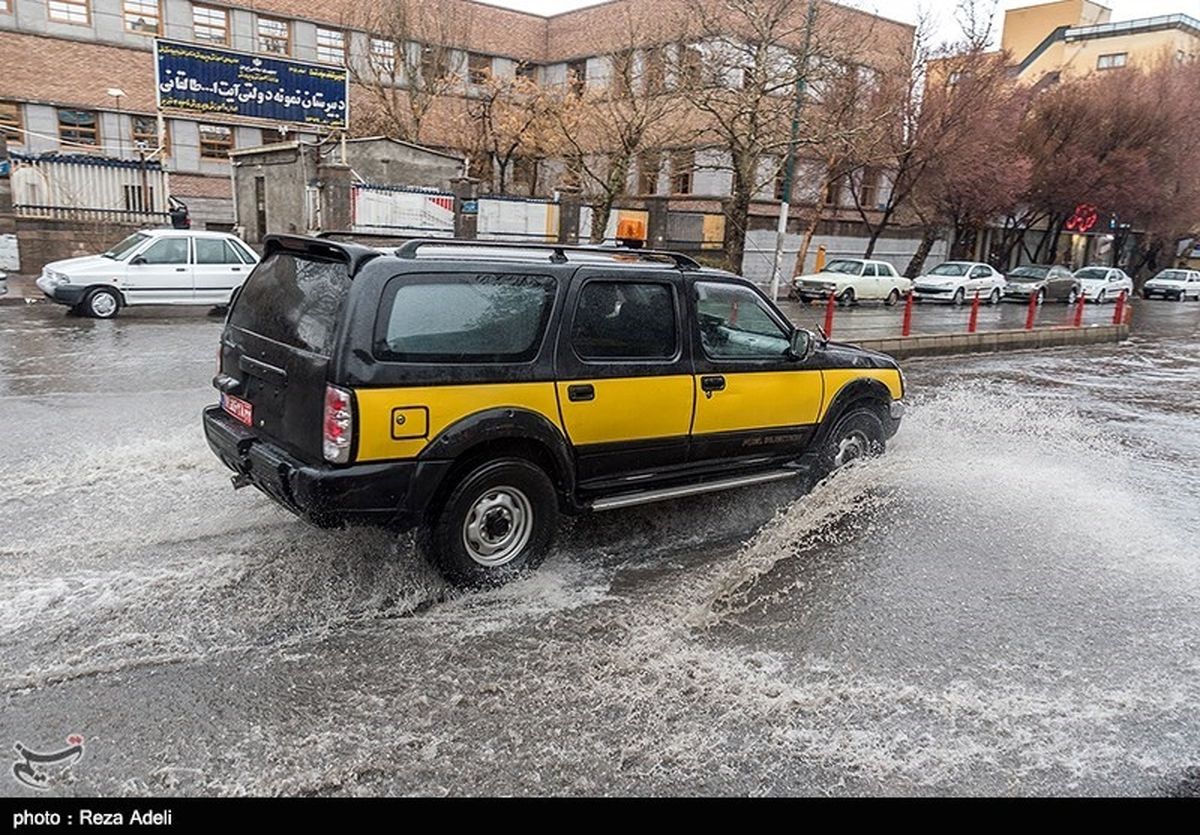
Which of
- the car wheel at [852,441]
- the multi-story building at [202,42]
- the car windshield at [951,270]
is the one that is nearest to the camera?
the car wheel at [852,441]

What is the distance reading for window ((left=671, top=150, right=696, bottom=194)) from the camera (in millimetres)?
32188

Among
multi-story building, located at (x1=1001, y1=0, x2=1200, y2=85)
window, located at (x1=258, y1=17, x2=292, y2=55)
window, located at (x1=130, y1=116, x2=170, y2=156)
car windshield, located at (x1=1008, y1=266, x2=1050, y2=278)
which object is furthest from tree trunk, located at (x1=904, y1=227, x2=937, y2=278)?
window, located at (x1=130, y1=116, x2=170, y2=156)

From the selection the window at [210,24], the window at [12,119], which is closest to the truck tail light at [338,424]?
the window at [12,119]

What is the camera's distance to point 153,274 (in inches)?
595

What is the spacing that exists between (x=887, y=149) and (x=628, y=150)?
920 centimetres

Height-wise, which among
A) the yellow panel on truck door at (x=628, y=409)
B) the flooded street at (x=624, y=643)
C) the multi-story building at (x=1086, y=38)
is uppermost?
the multi-story building at (x=1086, y=38)

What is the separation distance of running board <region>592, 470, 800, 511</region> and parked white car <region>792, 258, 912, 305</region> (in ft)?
65.9

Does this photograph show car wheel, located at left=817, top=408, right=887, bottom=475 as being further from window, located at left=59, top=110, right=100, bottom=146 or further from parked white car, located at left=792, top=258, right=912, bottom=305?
window, located at left=59, top=110, right=100, bottom=146

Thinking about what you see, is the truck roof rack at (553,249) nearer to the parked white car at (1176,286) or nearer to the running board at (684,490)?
the running board at (684,490)

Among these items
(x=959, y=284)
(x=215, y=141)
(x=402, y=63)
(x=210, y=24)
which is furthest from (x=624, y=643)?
(x=210, y=24)

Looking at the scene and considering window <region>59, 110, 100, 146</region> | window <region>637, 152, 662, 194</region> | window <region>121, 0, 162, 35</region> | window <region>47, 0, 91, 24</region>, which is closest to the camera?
window <region>47, 0, 91, 24</region>

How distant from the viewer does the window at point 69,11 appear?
31344mm

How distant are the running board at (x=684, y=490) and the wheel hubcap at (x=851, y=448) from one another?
1.93 feet

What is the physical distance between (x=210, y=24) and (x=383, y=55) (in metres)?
6.56
